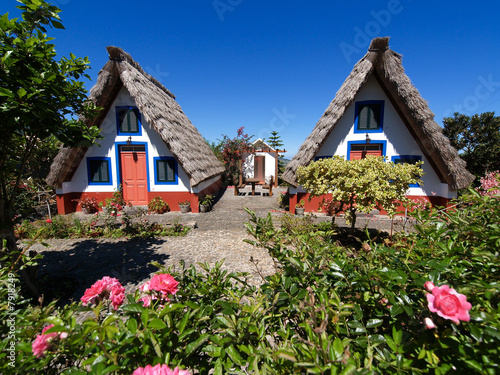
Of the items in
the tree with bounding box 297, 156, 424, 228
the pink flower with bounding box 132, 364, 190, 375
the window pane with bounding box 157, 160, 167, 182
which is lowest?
the pink flower with bounding box 132, 364, 190, 375

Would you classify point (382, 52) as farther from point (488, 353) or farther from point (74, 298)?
point (74, 298)

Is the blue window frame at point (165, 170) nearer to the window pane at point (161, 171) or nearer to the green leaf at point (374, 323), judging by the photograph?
the window pane at point (161, 171)

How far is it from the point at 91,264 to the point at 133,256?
83 cm

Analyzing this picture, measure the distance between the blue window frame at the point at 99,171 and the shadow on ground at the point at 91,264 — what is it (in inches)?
165

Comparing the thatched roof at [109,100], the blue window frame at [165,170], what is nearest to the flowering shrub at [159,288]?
the thatched roof at [109,100]

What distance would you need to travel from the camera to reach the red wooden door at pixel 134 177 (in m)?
9.66

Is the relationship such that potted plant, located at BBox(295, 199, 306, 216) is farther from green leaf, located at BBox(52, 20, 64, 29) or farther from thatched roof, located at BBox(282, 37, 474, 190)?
green leaf, located at BBox(52, 20, 64, 29)

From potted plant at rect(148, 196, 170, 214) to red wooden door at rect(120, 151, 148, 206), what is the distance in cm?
68

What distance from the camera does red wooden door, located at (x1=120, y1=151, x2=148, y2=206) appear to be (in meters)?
9.66

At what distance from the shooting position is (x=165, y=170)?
958 cm

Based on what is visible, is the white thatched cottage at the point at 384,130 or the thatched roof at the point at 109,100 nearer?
the white thatched cottage at the point at 384,130

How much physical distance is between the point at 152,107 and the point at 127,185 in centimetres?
370

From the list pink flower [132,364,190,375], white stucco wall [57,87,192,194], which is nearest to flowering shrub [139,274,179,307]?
pink flower [132,364,190,375]

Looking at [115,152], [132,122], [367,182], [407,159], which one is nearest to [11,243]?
[367,182]
